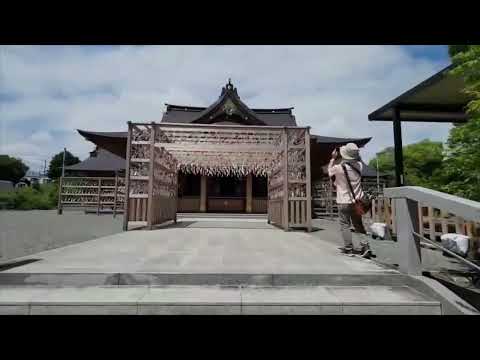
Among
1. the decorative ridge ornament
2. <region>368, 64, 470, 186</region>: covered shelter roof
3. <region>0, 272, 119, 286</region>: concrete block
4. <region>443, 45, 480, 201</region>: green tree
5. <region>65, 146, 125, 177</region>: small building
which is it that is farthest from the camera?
<region>65, 146, 125, 177</region>: small building

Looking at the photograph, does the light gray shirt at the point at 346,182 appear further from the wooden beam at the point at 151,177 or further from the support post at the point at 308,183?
the wooden beam at the point at 151,177

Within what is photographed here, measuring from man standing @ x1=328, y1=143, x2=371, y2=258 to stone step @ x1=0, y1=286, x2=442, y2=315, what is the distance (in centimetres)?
143

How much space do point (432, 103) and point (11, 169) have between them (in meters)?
58.1

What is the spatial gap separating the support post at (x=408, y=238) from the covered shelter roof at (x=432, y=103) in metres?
4.40

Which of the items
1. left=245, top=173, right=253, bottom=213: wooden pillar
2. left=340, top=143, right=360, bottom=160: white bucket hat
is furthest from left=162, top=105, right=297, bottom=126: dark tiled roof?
left=340, top=143, right=360, bottom=160: white bucket hat

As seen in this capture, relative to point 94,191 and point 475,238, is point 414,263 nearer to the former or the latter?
point 475,238

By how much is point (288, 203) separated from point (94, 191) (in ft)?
38.5

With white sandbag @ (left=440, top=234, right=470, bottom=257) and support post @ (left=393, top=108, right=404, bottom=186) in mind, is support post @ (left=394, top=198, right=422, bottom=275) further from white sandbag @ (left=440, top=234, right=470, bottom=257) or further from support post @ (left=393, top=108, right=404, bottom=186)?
support post @ (left=393, top=108, right=404, bottom=186)

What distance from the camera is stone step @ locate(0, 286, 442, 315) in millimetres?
2246

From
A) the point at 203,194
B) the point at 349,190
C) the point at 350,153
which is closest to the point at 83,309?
the point at 349,190

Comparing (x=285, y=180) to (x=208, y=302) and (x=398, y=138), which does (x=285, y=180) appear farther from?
(x=208, y=302)

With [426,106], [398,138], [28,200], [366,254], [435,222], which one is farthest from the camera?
[28,200]

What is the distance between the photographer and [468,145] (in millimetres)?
4176
